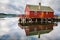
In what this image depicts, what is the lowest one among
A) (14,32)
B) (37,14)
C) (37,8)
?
(14,32)

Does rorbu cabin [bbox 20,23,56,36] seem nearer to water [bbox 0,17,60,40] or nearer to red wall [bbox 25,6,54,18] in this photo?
water [bbox 0,17,60,40]

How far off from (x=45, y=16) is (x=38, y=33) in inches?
15.0

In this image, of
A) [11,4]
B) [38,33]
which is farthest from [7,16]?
[38,33]

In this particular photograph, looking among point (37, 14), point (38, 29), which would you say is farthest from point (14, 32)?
point (37, 14)

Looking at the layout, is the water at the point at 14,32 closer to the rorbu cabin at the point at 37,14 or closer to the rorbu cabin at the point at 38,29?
the rorbu cabin at the point at 38,29

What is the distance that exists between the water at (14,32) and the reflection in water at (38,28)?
2.4 inches

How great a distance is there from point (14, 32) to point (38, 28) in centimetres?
43

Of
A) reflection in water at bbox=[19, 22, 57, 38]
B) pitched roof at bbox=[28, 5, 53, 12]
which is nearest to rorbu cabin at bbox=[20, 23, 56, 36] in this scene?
reflection in water at bbox=[19, 22, 57, 38]

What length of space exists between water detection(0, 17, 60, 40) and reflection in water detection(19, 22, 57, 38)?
2.4 inches

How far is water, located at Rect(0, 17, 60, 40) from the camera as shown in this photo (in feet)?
8.02

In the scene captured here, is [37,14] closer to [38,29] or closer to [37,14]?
[37,14]

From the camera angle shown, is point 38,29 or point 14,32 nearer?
point 14,32

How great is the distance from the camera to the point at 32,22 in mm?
2674

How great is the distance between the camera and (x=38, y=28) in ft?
8.55
